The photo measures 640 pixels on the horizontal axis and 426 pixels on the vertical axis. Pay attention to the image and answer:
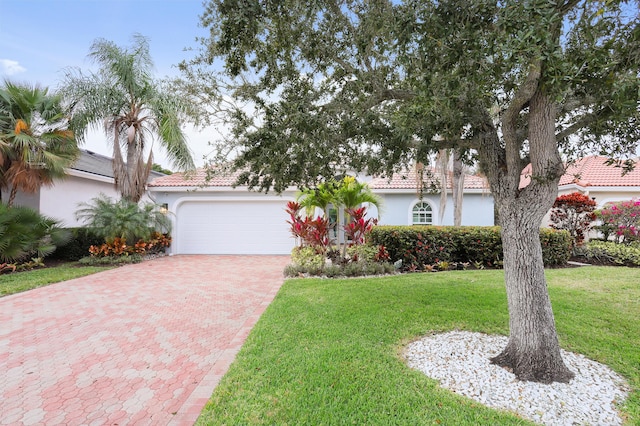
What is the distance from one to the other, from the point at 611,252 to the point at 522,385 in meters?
10.6

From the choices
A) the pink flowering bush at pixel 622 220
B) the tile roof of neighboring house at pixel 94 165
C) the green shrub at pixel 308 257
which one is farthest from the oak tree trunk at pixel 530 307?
the tile roof of neighboring house at pixel 94 165

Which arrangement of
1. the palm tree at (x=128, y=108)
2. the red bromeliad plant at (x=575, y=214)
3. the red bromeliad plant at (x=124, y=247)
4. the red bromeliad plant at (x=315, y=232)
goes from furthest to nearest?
the palm tree at (x=128, y=108)
the red bromeliad plant at (x=124, y=247)
the red bromeliad plant at (x=575, y=214)
the red bromeliad plant at (x=315, y=232)

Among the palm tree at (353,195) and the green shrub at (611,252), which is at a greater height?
the palm tree at (353,195)

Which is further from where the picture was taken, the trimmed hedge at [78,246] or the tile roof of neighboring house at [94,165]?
the tile roof of neighboring house at [94,165]

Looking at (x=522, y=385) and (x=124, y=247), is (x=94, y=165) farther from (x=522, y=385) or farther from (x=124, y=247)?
(x=522, y=385)

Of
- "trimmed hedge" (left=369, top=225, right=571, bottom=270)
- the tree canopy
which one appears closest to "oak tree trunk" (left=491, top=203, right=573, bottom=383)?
the tree canopy

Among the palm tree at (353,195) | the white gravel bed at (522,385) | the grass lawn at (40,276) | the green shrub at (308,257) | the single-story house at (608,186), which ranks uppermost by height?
the single-story house at (608,186)

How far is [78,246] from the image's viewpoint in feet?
41.0

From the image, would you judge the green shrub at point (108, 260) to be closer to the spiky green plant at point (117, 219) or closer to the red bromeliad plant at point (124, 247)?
the red bromeliad plant at point (124, 247)

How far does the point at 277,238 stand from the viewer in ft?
49.7

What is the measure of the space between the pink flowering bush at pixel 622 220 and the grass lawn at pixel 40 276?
18.5m

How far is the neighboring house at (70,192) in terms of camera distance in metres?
12.1

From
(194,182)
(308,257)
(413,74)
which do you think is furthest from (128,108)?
(413,74)

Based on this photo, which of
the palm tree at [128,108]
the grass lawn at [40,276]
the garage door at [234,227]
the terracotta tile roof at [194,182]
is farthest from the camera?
the garage door at [234,227]
